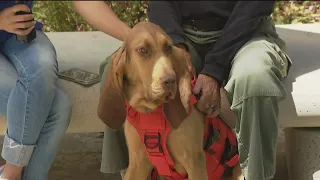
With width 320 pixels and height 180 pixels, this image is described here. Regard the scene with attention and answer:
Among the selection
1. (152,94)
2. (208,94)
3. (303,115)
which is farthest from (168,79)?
(303,115)

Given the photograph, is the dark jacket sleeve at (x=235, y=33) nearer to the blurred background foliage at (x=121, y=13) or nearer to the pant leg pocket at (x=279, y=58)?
the pant leg pocket at (x=279, y=58)

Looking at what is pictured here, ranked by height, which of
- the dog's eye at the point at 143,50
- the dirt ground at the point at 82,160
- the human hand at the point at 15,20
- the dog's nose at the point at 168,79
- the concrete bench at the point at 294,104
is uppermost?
the dog's eye at the point at 143,50

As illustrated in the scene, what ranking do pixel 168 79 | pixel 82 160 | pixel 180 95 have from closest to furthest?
pixel 168 79 → pixel 180 95 → pixel 82 160

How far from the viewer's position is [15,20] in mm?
2334

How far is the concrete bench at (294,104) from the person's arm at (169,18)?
11.4 inches

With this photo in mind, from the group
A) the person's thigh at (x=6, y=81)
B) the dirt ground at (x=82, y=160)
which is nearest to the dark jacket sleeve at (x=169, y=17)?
the person's thigh at (x=6, y=81)

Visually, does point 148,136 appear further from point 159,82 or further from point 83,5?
point 83,5

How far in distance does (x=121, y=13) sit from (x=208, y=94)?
200cm

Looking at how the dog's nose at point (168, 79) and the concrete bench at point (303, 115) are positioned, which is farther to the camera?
the concrete bench at point (303, 115)

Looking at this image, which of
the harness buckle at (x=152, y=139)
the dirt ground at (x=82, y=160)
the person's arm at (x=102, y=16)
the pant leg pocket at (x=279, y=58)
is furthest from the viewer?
the dirt ground at (x=82, y=160)

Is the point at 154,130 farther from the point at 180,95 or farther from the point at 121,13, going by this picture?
the point at 121,13

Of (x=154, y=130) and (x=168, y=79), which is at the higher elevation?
(x=168, y=79)

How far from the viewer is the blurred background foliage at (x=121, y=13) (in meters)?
4.08

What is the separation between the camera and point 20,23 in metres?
→ 2.34
